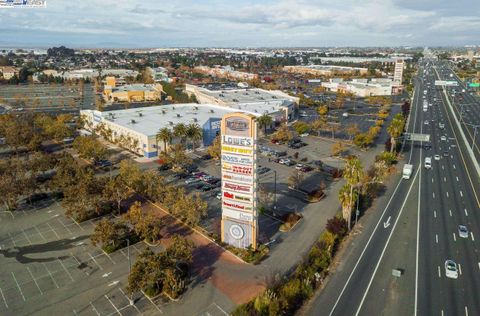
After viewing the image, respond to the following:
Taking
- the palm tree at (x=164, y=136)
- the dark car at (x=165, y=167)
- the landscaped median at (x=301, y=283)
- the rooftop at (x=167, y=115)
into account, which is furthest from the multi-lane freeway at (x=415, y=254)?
the rooftop at (x=167, y=115)

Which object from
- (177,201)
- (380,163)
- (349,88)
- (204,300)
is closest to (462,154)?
(380,163)

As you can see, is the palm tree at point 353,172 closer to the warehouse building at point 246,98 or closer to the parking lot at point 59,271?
the parking lot at point 59,271

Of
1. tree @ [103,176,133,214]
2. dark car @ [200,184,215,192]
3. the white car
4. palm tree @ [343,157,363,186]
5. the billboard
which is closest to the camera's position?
the white car

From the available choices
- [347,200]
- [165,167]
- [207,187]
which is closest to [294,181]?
[207,187]

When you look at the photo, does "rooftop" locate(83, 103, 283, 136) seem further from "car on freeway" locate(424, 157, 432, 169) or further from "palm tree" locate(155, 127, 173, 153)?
"car on freeway" locate(424, 157, 432, 169)

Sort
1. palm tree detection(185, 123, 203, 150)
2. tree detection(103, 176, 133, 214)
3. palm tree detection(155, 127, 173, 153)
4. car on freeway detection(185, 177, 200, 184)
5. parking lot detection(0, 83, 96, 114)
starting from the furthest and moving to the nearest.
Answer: parking lot detection(0, 83, 96, 114) → palm tree detection(185, 123, 203, 150) → palm tree detection(155, 127, 173, 153) → car on freeway detection(185, 177, 200, 184) → tree detection(103, 176, 133, 214)

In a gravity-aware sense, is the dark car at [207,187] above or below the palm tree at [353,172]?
below

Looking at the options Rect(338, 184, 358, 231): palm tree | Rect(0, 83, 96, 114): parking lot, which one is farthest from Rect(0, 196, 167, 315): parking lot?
Rect(0, 83, 96, 114): parking lot

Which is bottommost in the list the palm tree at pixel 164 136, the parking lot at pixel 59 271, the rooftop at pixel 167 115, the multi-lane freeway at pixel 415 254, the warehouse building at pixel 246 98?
the parking lot at pixel 59 271
